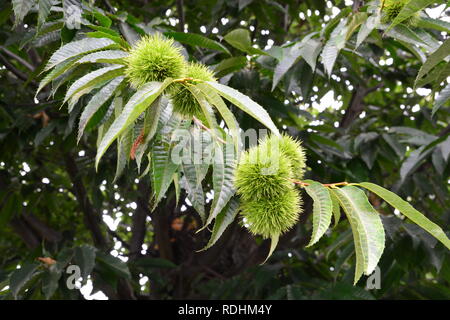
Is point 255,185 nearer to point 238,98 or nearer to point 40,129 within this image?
point 238,98

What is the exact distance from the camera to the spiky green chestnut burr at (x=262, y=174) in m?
0.93

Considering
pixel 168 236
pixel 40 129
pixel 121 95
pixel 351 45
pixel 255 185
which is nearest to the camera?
pixel 255 185

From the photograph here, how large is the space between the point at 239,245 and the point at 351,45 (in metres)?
1.97

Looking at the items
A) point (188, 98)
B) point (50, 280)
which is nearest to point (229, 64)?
point (188, 98)

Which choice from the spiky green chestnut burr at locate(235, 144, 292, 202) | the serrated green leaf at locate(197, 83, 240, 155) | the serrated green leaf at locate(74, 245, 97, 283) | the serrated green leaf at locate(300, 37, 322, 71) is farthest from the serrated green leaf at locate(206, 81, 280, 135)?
the serrated green leaf at locate(74, 245, 97, 283)

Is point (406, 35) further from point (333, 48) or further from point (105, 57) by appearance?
point (105, 57)

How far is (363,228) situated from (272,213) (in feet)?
0.60

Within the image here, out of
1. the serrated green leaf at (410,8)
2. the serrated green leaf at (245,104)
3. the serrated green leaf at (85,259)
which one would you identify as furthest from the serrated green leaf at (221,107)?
the serrated green leaf at (85,259)

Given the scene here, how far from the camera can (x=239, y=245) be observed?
3.33 meters

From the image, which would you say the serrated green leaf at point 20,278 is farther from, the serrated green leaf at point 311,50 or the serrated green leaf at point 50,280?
the serrated green leaf at point 311,50

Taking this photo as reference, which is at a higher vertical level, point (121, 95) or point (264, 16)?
point (264, 16)

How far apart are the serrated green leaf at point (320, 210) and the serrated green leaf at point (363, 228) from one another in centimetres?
4

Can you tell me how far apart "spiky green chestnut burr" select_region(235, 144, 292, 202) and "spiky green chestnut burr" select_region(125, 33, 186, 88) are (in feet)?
0.66
